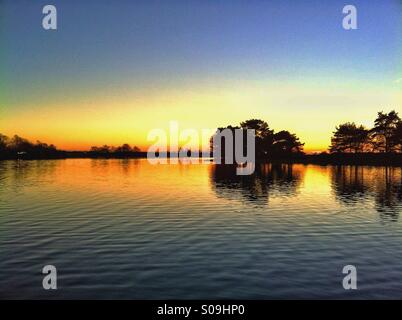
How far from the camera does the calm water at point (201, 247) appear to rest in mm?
16578

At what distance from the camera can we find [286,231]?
2809 centimetres

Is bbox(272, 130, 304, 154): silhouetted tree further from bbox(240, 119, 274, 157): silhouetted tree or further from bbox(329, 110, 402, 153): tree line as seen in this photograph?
bbox(329, 110, 402, 153): tree line

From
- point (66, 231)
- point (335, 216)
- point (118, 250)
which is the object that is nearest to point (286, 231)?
point (335, 216)

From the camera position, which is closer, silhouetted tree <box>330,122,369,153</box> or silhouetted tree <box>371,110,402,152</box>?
silhouetted tree <box>371,110,402,152</box>

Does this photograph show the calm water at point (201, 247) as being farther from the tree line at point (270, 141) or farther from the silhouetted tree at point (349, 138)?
the tree line at point (270, 141)

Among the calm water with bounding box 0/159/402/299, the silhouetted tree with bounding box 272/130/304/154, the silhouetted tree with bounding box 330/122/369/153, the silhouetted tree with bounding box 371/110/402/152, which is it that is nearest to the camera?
the calm water with bounding box 0/159/402/299

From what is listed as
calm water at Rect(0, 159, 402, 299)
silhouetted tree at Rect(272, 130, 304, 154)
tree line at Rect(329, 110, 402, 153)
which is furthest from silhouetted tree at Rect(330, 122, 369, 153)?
calm water at Rect(0, 159, 402, 299)

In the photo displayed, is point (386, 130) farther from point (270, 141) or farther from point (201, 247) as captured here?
point (201, 247)

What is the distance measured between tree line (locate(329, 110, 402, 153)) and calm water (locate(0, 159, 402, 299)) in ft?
289

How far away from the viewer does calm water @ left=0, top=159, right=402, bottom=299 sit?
16.6 m

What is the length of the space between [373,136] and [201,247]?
120 m

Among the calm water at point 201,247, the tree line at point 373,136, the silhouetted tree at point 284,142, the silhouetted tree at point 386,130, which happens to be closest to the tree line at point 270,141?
the silhouetted tree at point 284,142
